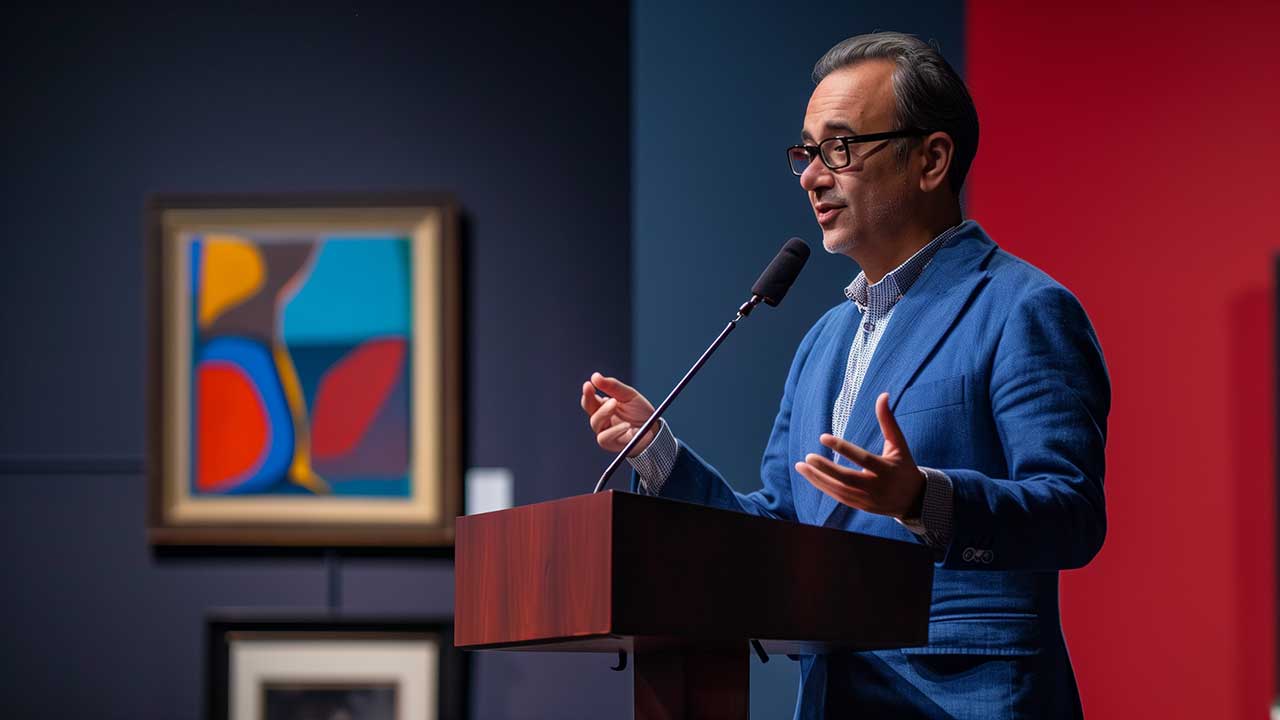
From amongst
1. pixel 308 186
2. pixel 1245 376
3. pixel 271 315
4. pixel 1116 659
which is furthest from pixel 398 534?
pixel 1245 376

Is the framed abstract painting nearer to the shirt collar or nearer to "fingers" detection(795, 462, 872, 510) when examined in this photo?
the shirt collar

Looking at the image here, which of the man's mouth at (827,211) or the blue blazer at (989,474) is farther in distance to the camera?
the man's mouth at (827,211)

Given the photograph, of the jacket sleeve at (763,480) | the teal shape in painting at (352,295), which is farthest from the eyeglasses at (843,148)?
the teal shape in painting at (352,295)

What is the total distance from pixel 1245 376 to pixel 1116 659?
2.05ft

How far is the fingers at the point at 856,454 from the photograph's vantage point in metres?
1.12

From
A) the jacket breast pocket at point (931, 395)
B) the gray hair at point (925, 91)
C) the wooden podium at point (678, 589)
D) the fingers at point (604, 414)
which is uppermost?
the gray hair at point (925, 91)

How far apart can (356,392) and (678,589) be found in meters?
2.53

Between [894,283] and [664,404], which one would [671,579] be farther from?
[894,283]

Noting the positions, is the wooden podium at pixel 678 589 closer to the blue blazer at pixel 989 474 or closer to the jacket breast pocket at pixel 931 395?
the blue blazer at pixel 989 474

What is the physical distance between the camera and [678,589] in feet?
3.65

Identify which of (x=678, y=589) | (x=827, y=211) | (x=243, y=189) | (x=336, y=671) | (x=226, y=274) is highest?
(x=243, y=189)

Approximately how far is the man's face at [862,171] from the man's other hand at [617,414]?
0.31 m

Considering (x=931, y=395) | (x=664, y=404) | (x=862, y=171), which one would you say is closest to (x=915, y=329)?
(x=931, y=395)

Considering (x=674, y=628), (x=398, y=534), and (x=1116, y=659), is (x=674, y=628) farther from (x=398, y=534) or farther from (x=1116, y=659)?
(x=398, y=534)
